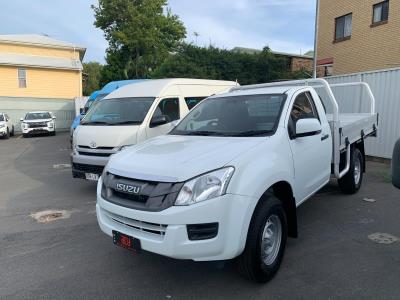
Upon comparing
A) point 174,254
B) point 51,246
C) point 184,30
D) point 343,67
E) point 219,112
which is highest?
point 184,30

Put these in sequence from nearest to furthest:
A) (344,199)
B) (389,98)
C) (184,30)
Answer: (344,199), (389,98), (184,30)

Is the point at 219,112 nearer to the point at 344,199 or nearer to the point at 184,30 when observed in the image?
the point at 344,199

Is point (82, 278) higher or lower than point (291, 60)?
lower

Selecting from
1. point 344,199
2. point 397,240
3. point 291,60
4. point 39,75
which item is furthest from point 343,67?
point 39,75

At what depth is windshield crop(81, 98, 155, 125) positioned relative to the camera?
7.67 meters

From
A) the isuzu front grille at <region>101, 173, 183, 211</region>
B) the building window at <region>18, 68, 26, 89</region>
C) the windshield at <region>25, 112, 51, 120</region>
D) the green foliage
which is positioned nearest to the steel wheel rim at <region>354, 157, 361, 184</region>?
the isuzu front grille at <region>101, 173, 183, 211</region>

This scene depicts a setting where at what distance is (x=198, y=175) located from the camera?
129 inches

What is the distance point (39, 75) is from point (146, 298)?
3054 cm

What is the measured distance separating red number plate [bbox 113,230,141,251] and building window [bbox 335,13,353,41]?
16.8 m

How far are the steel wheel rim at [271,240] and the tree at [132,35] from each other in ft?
109

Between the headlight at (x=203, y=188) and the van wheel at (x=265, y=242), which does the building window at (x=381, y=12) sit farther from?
the headlight at (x=203, y=188)

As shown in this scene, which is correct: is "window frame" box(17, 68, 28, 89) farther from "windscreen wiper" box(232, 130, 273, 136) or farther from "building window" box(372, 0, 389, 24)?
"windscreen wiper" box(232, 130, 273, 136)

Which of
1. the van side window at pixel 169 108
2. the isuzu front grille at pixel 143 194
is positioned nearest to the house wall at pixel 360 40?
the van side window at pixel 169 108

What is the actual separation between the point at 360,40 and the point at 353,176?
12026mm
